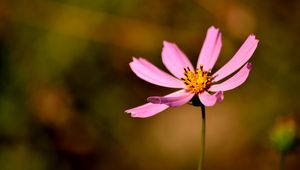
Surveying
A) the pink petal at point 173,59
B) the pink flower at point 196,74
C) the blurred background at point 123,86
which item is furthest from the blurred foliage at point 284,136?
the blurred background at point 123,86

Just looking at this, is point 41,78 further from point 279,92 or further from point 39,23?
point 279,92

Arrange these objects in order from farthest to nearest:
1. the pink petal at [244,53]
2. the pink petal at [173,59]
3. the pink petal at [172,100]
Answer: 1. the pink petal at [173,59]
2. the pink petal at [244,53]
3. the pink petal at [172,100]

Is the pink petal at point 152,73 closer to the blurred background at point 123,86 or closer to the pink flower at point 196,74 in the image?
the pink flower at point 196,74

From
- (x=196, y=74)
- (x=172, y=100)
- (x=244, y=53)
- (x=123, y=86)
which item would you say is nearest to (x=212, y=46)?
(x=196, y=74)

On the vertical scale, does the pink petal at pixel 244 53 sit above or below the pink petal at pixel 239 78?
above

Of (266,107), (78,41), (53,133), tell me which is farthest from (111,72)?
(266,107)

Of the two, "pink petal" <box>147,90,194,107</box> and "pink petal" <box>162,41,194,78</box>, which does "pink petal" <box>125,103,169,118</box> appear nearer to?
"pink petal" <box>147,90,194,107</box>

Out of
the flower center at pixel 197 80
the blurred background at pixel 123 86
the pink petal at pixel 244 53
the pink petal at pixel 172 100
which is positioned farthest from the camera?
the blurred background at pixel 123 86
